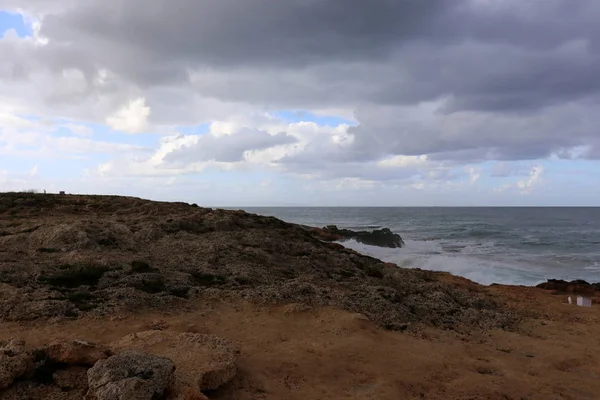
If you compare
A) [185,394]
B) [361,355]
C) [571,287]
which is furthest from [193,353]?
[571,287]

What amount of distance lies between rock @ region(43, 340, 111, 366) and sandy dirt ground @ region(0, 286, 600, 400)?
1163 mm

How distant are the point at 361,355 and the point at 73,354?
11.2ft

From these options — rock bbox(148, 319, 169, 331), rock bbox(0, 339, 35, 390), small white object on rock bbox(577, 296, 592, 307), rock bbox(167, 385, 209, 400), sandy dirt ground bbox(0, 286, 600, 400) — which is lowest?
small white object on rock bbox(577, 296, 592, 307)

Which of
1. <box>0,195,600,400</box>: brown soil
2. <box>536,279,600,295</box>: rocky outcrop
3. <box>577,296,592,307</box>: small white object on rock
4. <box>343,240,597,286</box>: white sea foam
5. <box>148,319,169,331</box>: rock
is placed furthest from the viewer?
<box>343,240,597,286</box>: white sea foam

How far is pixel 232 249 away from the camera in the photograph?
35.9ft

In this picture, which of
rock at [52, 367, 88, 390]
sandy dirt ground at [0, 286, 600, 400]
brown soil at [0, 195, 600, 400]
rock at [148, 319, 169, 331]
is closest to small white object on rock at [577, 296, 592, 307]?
brown soil at [0, 195, 600, 400]

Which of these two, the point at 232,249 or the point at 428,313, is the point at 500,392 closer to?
the point at 428,313

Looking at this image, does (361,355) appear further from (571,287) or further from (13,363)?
(571,287)

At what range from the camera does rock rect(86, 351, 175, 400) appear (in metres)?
3.75

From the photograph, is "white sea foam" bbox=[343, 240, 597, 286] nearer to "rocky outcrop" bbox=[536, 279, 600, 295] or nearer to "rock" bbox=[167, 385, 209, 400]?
"rocky outcrop" bbox=[536, 279, 600, 295]

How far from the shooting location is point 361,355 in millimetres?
6137

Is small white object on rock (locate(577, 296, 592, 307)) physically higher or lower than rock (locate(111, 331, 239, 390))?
lower

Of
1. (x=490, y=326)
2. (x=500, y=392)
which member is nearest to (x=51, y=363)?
(x=500, y=392)

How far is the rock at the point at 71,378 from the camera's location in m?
4.23
